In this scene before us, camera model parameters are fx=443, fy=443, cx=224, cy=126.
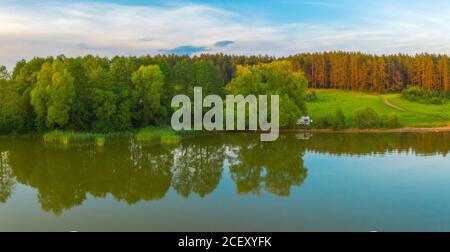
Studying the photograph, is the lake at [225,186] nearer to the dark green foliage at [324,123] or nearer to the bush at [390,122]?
the bush at [390,122]

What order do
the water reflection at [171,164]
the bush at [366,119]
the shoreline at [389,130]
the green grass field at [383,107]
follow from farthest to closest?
the green grass field at [383,107]
the bush at [366,119]
the shoreline at [389,130]
the water reflection at [171,164]

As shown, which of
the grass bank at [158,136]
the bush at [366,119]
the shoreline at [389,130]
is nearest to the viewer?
the grass bank at [158,136]

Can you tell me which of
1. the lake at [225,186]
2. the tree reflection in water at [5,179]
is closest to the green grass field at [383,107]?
the lake at [225,186]

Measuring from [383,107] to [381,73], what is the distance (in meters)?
19.1

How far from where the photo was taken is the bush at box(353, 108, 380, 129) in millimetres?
47156

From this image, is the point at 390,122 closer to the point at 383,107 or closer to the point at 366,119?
the point at 366,119

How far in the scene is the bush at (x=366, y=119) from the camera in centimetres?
4716

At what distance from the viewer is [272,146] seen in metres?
36.6

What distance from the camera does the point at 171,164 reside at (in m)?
28.9

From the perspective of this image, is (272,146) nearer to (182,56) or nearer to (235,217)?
(235,217)

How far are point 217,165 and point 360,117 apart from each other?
2414cm

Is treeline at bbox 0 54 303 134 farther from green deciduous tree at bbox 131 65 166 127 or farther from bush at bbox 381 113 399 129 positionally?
bush at bbox 381 113 399 129

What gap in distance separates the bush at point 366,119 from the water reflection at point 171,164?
16.7ft
